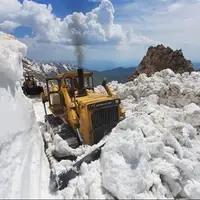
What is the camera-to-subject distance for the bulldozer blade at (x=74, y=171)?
15.4 feet

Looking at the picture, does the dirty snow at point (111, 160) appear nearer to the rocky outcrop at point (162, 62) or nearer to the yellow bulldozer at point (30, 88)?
the yellow bulldozer at point (30, 88)

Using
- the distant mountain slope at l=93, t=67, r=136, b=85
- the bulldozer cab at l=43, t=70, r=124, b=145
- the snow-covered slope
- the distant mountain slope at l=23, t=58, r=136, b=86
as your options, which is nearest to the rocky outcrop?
the distant mountain slope at l=93, t=67, r=136, b=85

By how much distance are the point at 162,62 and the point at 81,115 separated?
19.7 metres

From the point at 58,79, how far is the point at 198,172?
4.39m

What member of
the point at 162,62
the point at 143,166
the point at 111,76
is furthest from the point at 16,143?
the point at 111,76

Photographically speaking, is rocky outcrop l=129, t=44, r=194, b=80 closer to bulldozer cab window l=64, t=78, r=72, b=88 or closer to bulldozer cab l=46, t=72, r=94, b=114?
bulldozer cab l=46, t=72, r=94, b=114

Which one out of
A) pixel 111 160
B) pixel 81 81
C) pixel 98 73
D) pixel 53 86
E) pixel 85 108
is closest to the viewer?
pixel 111 160

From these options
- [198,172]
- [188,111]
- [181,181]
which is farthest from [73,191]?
[188,111]

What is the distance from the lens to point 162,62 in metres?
24.8

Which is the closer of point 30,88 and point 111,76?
point 30,88

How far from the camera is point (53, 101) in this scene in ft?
26.6

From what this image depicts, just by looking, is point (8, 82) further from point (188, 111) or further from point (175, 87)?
point (175, 87)

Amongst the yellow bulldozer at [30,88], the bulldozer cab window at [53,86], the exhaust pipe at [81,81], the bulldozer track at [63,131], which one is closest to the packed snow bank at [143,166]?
the bulldozer track at [63,131]

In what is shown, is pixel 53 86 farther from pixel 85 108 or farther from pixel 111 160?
pixel 111 160
